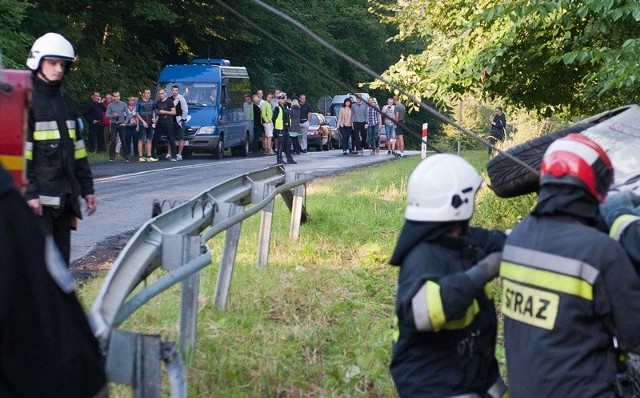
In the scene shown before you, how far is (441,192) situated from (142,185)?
675 inches

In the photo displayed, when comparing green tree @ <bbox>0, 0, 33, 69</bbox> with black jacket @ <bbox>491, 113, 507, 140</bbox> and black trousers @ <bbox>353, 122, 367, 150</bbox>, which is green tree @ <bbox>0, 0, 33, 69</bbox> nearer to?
black trousers @ <bbox>353, 122, 367, 150</bbox>

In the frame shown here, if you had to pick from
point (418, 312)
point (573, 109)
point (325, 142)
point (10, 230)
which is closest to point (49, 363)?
point (10, 230)

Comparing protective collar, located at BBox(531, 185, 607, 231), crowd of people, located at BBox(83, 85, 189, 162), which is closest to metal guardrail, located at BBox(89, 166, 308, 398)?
protective collar, located at BBox(531, 185, 607, 231)

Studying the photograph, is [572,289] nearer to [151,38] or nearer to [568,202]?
[568,202]

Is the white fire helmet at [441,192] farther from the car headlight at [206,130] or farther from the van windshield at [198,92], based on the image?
the van windshield at [198,92]

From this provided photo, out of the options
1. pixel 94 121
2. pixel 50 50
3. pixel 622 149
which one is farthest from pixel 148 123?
pixel 622 149

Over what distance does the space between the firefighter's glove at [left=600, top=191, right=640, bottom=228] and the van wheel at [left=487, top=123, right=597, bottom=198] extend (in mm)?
829

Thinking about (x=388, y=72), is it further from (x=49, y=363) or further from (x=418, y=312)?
(x=49, y=363)

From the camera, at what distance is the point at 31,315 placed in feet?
9.13

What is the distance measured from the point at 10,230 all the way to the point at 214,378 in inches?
134

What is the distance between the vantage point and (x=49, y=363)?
282 centimetres

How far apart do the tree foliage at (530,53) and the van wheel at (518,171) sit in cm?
526

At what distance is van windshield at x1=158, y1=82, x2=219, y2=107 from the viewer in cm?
3531

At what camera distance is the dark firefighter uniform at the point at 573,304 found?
3.92 meters
